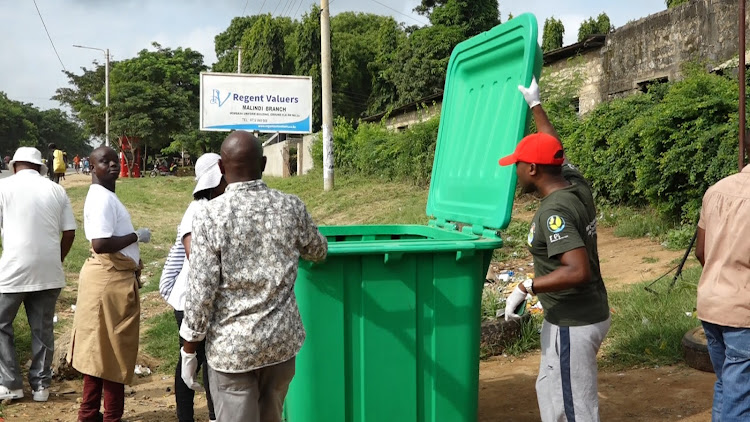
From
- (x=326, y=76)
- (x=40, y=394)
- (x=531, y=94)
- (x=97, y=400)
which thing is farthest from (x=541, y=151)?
(x=326, y=76)

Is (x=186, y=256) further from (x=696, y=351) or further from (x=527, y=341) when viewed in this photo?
(x=696, y=351)

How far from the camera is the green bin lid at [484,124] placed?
3035 millimetres

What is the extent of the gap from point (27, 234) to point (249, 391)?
2674mm

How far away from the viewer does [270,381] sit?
97.7 inches

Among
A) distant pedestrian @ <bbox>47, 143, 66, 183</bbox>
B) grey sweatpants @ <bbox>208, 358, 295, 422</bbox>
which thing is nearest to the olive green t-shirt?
grey sweatpants @ <bbox>208, 358, 295, 422</bbox>

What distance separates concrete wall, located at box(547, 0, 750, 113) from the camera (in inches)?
416

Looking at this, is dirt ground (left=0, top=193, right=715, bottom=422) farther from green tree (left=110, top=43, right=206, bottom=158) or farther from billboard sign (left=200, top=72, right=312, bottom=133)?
green tree (left=110, top=43, right=206, bottom=158)

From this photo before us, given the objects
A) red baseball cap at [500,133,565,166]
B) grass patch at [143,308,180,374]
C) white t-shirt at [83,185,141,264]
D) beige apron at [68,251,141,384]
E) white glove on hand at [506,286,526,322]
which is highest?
red baseball cap at [500,133,565,166]

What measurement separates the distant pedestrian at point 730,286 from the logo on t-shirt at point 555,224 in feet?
2.16

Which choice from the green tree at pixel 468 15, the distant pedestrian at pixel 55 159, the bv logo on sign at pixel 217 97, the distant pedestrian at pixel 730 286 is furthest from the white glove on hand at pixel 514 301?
the green tree at pixel 468 15

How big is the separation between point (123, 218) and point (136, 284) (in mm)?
382

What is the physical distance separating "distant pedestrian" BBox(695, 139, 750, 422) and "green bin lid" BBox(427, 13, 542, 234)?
794 millimetres

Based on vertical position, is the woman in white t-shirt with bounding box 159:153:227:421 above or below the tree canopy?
below

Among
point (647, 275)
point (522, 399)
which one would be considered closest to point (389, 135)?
point (647, 275)
